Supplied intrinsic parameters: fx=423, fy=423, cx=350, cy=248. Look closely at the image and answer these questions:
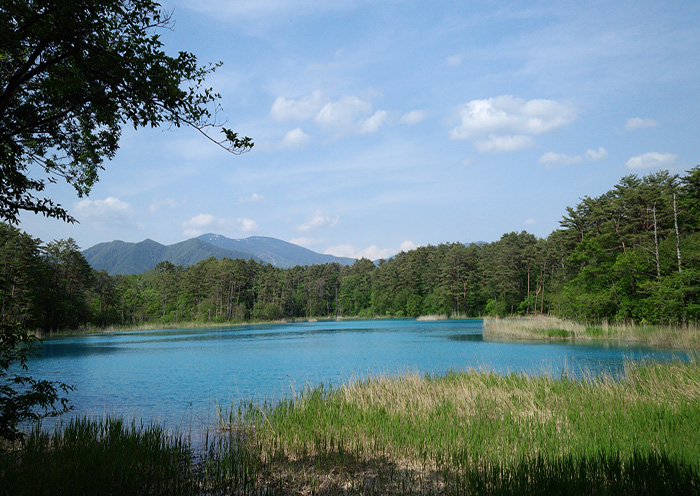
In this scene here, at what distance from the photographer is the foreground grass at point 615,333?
20.8 meters

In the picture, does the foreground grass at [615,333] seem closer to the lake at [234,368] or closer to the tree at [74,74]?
the lake at [234,368]

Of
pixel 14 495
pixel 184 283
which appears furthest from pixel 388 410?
pixel 184 283

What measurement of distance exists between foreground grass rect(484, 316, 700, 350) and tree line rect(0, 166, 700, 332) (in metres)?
1.91

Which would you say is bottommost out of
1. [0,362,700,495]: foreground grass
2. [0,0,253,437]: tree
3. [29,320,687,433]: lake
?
[29,320,687,433]: lake

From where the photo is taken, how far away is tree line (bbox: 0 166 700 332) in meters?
28.1

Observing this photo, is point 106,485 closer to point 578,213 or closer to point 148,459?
point 148,459

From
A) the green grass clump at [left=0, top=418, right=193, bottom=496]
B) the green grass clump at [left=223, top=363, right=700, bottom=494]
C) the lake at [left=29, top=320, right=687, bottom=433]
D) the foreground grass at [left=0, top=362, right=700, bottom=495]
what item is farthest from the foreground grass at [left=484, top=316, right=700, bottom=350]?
the green grass clump at [left=0, top=418, right=193, bottom=496]

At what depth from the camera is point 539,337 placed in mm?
30719

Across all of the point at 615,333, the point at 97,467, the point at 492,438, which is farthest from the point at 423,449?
the point at 615,333

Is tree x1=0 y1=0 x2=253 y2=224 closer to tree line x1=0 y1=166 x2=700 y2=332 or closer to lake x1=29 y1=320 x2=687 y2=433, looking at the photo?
tree line x1=0 y1=166 x2=700 y2=332

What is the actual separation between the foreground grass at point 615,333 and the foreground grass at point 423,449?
14.1m

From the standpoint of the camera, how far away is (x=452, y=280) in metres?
79.1

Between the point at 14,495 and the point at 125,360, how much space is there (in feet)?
77.2

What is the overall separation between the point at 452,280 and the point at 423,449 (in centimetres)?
7474
